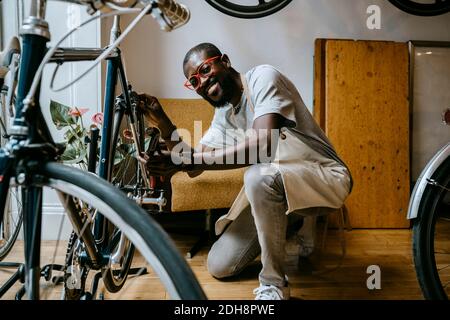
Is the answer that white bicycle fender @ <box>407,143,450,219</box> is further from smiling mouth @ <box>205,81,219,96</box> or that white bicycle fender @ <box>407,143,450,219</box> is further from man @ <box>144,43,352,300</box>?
smiling mouth @ <box>205,81,219,96</box>

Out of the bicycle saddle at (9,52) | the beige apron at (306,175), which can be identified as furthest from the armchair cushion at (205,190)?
the bicycle saddle at (9,52)

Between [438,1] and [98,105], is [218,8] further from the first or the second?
[438,1]

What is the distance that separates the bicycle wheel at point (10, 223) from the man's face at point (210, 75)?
832mm

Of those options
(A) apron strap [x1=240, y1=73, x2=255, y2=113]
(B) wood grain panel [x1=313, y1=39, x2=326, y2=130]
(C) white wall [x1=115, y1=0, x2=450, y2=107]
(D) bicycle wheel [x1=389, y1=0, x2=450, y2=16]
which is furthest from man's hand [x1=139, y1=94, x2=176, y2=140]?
(D) bicycle wheel [x1=389, y1=0, x2=450, y2=16]

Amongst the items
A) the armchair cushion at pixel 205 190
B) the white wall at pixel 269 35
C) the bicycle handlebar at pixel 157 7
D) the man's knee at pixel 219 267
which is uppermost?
the white wall at pixel 269 35

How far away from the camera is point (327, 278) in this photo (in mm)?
1730

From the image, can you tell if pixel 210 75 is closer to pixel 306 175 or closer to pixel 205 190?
pixel 306 175

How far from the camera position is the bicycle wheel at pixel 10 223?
5.95 ft

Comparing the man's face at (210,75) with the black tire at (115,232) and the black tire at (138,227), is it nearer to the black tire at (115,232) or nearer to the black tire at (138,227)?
the black tire at (115,232)

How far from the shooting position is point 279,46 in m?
2.66

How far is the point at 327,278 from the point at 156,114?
940 mm

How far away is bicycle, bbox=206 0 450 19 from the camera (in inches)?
99.4

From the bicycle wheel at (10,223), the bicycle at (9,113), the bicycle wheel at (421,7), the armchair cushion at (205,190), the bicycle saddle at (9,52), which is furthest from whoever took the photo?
the bicycle wheel at (421,7)
